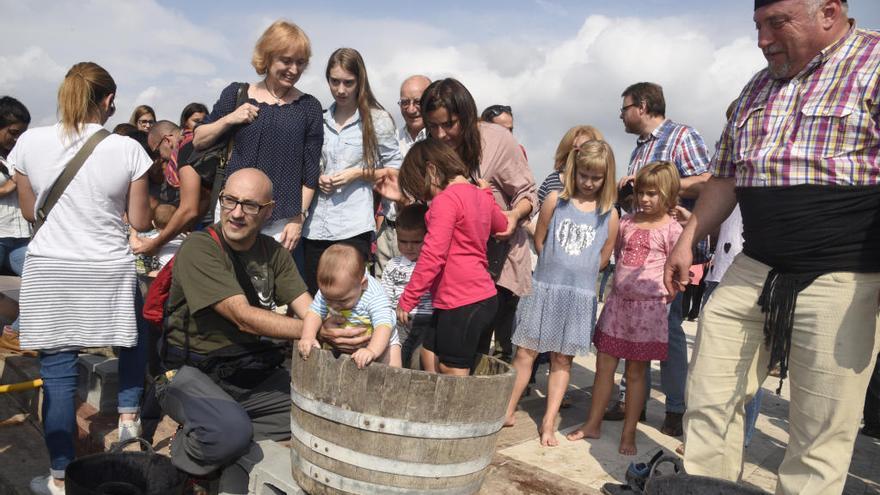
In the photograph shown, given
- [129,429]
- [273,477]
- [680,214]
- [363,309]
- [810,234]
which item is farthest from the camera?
[680,214]

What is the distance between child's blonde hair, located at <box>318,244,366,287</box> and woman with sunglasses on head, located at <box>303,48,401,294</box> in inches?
52.2

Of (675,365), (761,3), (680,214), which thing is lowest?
(675,365)

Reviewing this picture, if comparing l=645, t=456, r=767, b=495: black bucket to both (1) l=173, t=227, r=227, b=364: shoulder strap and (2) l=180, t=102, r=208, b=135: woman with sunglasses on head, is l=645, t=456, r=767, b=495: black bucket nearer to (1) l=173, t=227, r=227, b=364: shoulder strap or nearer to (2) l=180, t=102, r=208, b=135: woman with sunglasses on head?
(1) l=173, t=227, r=227, b=364: shoulder strap

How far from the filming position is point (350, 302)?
3.16 metres

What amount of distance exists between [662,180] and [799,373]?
5.39 feet

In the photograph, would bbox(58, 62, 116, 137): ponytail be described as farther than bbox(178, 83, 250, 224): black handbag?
No

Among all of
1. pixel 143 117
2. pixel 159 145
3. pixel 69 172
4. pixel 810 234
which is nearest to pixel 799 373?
pixel 810 234

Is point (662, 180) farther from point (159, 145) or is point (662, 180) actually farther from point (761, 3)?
point (159, 145)

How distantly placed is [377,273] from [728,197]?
9.40 feet

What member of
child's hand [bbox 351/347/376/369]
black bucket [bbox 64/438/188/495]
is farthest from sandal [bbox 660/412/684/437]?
black bucket [bbox 64/438/188/495]

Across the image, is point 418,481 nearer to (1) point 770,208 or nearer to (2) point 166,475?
(2) point 166,475

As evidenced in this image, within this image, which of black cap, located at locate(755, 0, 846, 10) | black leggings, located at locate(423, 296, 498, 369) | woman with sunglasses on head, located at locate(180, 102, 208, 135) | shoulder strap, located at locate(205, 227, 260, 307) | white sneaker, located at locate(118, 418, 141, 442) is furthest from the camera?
woman with sunglasses on head, located at locate(180, 102, 208, 135)

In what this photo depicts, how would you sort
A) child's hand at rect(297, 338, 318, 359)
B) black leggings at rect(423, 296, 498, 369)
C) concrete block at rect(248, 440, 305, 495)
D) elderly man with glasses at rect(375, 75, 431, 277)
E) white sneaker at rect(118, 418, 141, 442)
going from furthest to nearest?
1. elderly man with glasses at rect(375, 75, 431, 277)
2. white sneaker at rect(118, 418, 141, 442)
3. black leggings at rect(423, 296, 498, 369)
4. concrete block at rect(248, 440, 305, 495)
5. child's hand at rect(297, 338, 318, 359)

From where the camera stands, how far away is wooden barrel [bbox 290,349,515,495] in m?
2.54
